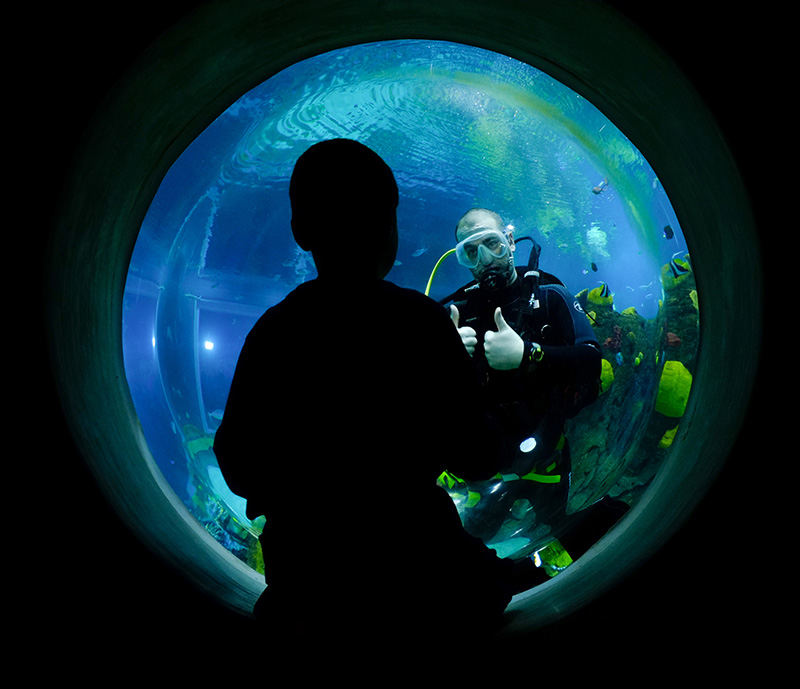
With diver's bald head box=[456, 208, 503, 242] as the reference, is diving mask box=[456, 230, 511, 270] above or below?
below

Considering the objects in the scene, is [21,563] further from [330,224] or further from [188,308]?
[188,308]

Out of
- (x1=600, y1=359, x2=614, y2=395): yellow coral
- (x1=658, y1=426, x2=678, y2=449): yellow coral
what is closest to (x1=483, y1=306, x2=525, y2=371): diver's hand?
(x1=600, y1=359, x2=614, y2=395): yellow coral

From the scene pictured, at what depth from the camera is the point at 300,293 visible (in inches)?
37.4

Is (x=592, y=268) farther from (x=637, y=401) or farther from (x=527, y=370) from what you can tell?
(x=527, y=370)

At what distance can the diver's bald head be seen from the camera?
116 inches

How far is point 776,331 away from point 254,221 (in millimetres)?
3704

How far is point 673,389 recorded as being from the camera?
11.0 ft

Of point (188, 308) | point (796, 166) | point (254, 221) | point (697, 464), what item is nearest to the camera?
point (796, 166)

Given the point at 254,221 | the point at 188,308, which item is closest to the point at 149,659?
the point at 188,308

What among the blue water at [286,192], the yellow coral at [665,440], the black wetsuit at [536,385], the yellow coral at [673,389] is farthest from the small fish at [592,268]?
the yellow coral at [665,440]

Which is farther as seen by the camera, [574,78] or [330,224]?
[574,78]

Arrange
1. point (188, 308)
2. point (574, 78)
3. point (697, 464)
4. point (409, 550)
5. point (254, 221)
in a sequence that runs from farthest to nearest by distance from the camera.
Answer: point (254, 221) → point (188, 308) → point (574, 78) → point (697, 464) → point (409, 550)

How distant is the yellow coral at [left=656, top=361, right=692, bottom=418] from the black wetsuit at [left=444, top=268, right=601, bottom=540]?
749mm

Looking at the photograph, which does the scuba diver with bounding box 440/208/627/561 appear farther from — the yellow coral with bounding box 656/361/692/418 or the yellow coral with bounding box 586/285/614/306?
the yellow coral with bounding box 586/285/614/306
